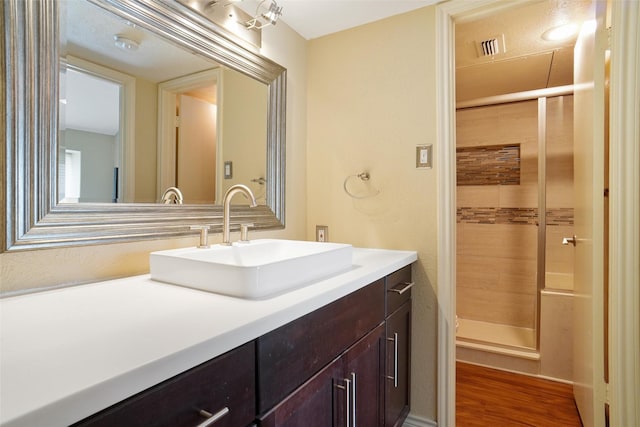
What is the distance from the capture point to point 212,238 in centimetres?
139

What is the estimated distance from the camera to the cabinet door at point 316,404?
743 mm

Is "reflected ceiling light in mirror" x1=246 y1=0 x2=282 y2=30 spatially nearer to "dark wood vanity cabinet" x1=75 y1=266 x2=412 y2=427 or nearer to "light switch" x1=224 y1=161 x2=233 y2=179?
"light switch" x1=224 y1=161 x2=233 y2=179

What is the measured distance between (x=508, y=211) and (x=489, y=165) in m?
0.44

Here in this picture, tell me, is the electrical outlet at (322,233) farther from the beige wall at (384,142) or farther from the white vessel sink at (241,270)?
the white vessel sink at (241,270)

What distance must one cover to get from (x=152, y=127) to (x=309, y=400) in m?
1.03

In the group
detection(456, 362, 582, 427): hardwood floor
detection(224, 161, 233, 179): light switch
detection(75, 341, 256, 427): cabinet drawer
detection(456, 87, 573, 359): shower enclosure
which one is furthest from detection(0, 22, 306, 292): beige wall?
detection(456, 87, 573, 359): shower enclosure

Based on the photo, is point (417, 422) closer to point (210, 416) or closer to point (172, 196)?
point (210, 416)

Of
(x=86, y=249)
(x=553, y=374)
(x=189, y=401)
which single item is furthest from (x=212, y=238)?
(x=553, y=374)

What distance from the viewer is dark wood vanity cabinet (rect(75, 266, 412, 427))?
529 millimetres

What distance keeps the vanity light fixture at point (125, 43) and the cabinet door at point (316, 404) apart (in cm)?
116

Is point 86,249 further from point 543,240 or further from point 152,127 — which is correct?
point 543,240

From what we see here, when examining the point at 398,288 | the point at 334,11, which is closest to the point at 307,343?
the point at 398,288

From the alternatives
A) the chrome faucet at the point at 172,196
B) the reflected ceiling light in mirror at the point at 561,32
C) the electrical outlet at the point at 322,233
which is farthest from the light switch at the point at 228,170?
the reflected ceiling light in mirror at the point at 561,32

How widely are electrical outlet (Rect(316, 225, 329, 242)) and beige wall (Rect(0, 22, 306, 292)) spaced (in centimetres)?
9
